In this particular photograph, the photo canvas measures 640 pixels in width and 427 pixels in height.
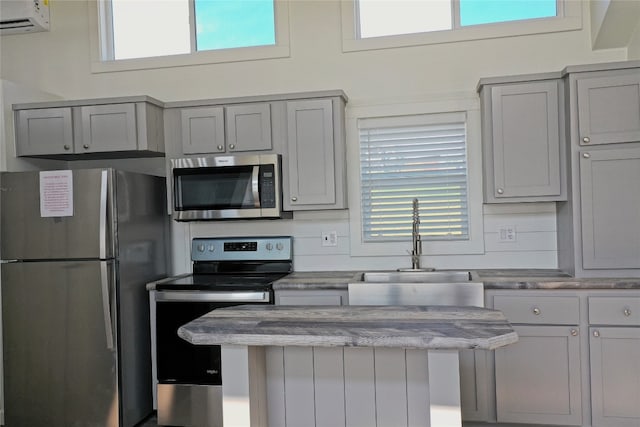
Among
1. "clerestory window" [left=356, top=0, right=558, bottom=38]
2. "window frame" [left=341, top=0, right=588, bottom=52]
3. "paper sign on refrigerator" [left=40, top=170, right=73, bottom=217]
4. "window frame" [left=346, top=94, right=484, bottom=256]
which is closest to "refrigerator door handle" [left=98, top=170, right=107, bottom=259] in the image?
"paper sign on refrigerator" [left=40, top=170, right=73, bottom=217]

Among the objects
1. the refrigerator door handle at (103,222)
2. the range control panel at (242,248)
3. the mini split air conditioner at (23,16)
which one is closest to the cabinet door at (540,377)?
the range control panel at (242,248)

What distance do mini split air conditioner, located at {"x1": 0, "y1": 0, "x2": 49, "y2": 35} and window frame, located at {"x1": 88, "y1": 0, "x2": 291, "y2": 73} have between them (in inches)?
13.2

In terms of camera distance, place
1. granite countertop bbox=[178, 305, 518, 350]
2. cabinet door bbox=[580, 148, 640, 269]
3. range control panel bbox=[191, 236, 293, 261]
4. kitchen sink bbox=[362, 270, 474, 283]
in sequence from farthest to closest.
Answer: range control panel bbox=[191, 236, 293, 261]
kitchen sink bbox=[362, 270, 474, 283]
cabinet door bbox=[580, 148, 640, 269]
granite countertop bbox=[178, 305, 518, 350]

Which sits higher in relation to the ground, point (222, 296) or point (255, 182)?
point (255, 182)

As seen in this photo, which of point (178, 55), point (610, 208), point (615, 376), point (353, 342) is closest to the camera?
point (353, 342)

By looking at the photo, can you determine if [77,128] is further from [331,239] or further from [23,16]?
[331,239]

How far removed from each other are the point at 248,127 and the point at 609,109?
7.15 feet

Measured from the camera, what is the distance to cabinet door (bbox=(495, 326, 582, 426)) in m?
2.79

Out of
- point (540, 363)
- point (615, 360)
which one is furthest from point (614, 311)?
point (540, 363)

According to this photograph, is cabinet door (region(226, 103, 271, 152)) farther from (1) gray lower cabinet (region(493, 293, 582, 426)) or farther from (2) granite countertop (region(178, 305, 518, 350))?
(1) gray lower cabinet (region(493, 293, 582, 426))

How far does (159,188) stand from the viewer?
3529 mm

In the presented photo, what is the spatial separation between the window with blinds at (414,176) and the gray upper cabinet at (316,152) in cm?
34

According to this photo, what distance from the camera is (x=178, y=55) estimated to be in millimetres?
3812

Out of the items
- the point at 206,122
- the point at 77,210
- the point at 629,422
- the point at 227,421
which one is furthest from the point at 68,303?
the point at 629,422
